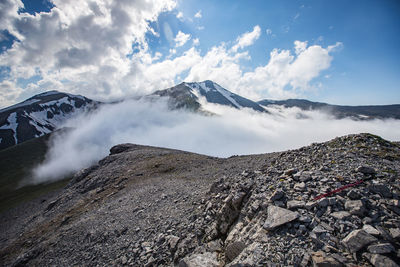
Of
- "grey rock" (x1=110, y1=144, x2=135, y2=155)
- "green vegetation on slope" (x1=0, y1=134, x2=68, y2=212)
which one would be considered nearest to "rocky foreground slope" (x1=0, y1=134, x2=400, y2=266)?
"grey rock" (x1=110, y1=144, x2=135, y2=155)

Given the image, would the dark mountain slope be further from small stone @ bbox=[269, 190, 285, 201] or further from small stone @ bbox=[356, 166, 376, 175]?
small stone @ bbox=[356, 166, 376, 175]

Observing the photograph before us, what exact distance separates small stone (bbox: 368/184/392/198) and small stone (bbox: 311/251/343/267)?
3.90 metres

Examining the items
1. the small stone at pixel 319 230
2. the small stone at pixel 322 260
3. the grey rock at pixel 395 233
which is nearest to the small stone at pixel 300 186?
the small stone at pixel 319 230

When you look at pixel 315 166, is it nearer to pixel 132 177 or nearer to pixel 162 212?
pixel 162 212

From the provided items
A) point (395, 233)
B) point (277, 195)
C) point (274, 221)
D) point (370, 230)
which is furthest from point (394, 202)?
point (274, 221)

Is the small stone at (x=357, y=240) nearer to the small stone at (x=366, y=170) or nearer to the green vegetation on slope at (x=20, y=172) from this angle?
the small stone at (x=366, y=170)

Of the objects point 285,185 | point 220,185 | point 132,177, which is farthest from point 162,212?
point 132,177

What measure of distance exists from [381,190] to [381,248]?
302 centimetres

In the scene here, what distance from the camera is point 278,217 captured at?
25.7 feet

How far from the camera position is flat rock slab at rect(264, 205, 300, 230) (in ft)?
24.7

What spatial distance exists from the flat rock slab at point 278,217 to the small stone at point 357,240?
1707mm

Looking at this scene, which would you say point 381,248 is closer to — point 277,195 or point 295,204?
point 295,204

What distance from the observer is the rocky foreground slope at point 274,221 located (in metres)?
6.35

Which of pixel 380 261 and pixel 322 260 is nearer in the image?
pixel 380 261
